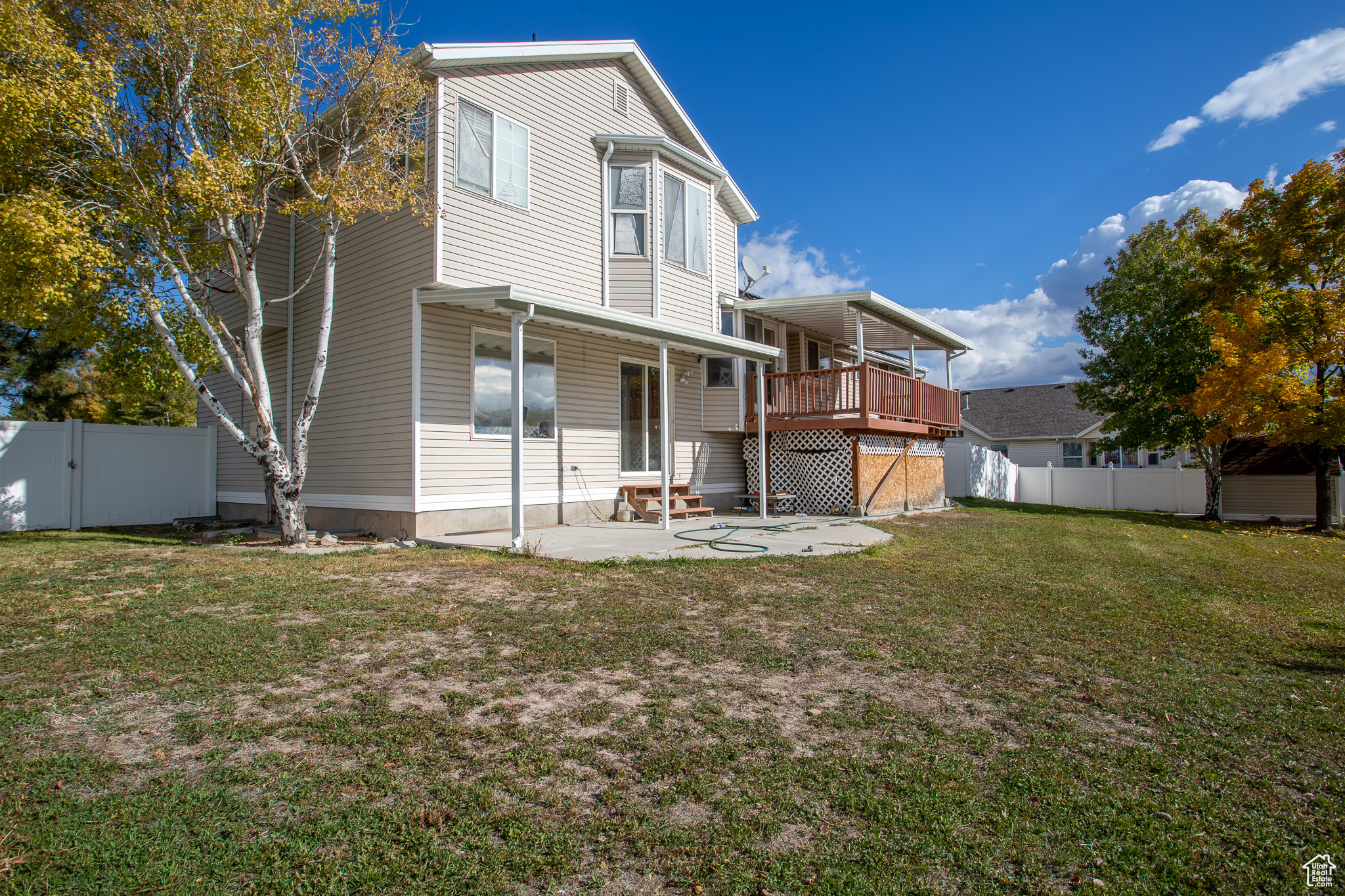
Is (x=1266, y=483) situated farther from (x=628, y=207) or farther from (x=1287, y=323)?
(x=628, y=207)

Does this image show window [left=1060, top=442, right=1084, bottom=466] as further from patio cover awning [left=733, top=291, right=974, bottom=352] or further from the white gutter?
the white gutter

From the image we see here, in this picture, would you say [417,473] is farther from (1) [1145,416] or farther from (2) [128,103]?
(1) [1145,416]

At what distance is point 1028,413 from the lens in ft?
103

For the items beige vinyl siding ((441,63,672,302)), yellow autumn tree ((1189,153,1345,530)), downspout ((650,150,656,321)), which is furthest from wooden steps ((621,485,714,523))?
yellow autumn tree ((1189,153,1345,530))

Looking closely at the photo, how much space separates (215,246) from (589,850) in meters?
9.87

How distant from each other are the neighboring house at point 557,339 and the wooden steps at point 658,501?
0.11 metres

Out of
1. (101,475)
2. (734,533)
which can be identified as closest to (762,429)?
(734,533)

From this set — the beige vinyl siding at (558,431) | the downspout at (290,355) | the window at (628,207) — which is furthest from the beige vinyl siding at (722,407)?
the downspout at (290,355)

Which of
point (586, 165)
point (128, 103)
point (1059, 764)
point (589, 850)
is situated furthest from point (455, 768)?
point (586, 165)

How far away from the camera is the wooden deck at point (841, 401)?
13266mm

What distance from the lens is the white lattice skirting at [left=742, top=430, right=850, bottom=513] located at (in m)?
→ 13.8

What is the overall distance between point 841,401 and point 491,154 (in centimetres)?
830

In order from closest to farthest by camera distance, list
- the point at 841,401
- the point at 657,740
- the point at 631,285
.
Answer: the point at 657,740, the point at 631,285, the point at 841,401

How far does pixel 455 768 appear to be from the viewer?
2.72m
